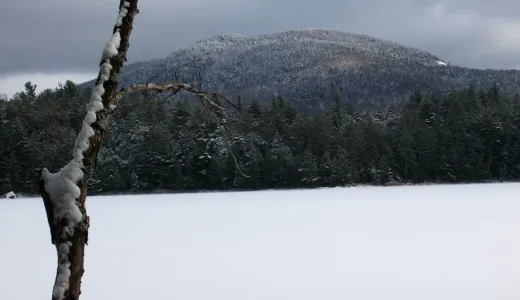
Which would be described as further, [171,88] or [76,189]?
[171,88]

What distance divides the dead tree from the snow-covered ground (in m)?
4.68

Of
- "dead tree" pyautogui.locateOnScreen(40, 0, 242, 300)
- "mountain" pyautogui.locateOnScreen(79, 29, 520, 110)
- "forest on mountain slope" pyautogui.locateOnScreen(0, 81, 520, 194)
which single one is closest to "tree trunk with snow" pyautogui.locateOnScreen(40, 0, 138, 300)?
"dead tree" pyautogui.locateOnScreen(40, 0, 242, 300)

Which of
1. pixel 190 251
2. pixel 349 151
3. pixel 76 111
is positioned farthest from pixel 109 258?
pixel 76 111

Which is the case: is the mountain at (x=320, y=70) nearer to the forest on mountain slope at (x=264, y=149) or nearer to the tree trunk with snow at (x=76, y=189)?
the forest on mountain slope at (x=264, y=149)

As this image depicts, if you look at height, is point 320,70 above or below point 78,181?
above

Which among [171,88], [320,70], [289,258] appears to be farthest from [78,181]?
[320,70]

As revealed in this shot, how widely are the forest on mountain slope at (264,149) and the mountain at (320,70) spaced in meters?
45.7

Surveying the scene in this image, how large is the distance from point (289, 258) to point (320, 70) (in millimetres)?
133043

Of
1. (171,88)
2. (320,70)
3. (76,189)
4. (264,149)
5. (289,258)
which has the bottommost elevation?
(289,258)

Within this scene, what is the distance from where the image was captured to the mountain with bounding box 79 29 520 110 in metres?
115

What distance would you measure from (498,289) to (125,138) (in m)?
46.9

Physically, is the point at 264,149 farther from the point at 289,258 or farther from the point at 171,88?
the point at 171,88

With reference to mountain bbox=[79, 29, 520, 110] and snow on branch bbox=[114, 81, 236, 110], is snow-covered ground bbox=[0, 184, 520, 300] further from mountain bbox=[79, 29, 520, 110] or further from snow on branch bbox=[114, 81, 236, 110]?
mountain bbox=[79, 29, 520, 110]

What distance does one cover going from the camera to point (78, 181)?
3.00 meters
